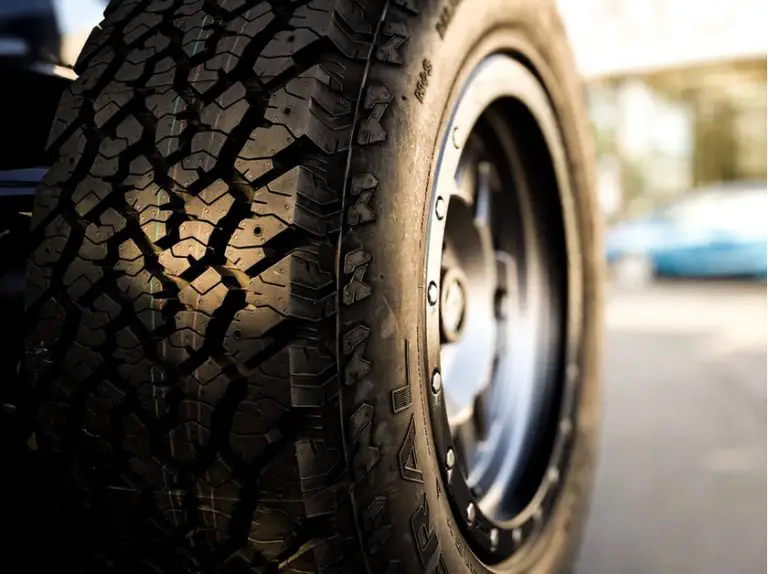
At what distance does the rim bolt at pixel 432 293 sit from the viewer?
1.04 metres

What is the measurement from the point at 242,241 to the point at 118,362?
0.21 meters

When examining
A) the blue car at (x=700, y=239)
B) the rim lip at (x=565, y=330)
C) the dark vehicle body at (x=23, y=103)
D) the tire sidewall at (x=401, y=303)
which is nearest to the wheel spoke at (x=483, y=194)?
the rim lip at (x=565, y=330)

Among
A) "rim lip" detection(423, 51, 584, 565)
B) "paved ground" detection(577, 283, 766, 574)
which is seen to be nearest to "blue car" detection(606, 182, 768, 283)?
"paved ground" detection(577, 283, 766, 574)

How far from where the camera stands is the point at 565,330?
5.90ft

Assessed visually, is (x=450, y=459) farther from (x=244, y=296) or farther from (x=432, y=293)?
(x=244, y=296)

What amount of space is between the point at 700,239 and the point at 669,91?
14.6 metres

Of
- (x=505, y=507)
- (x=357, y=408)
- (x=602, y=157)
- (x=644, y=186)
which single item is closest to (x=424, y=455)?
(x=357, y=408)

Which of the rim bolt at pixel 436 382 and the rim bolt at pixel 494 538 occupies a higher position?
the rim bolt at pixel 436 382

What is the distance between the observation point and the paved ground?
6.32 feet

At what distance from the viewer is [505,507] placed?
5.11ft

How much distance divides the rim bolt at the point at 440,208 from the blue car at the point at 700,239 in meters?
9.96

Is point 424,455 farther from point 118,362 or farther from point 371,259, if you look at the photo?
point 118,362

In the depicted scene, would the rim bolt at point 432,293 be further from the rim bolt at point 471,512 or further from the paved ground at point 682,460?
the paved ground at point 682,460

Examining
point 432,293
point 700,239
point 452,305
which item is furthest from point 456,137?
point 700,239
